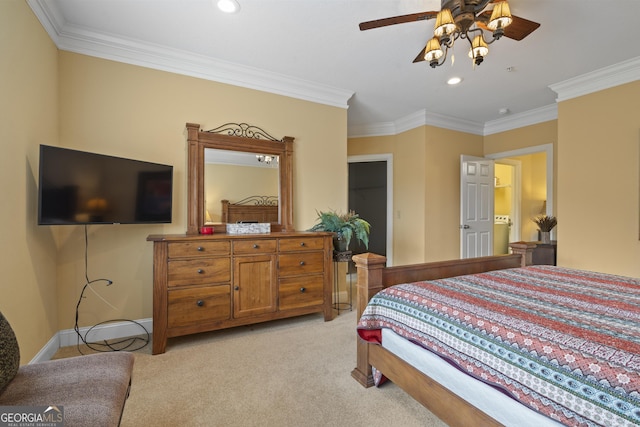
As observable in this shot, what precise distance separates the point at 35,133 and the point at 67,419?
6.72 ft

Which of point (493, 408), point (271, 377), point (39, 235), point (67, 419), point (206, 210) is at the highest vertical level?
point (206, 210)

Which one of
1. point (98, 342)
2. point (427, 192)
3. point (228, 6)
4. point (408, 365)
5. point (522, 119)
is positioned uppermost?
point (228, 6)

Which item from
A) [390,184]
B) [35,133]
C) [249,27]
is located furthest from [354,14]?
[390,184]

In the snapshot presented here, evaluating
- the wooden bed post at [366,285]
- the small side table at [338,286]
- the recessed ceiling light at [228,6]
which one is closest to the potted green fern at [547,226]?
the small side table at [338,286]

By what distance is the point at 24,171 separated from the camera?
1884 millimetres

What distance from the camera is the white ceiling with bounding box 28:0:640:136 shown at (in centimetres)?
215

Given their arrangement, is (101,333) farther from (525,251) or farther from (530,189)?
(530,189)

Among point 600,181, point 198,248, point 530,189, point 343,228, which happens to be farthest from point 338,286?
point 530,189

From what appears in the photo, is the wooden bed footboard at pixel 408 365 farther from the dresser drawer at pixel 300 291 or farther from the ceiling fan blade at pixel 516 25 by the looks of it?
the ceiling fan blade at pixel 516 25

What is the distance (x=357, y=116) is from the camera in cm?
450

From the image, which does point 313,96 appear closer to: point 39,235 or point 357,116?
point 357,116

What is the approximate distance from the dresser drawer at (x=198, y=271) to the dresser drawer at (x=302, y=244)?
526mm

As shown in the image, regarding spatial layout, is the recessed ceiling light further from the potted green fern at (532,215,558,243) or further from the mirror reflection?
the potted green fern at (532,215,558,243)

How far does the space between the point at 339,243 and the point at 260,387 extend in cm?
169
